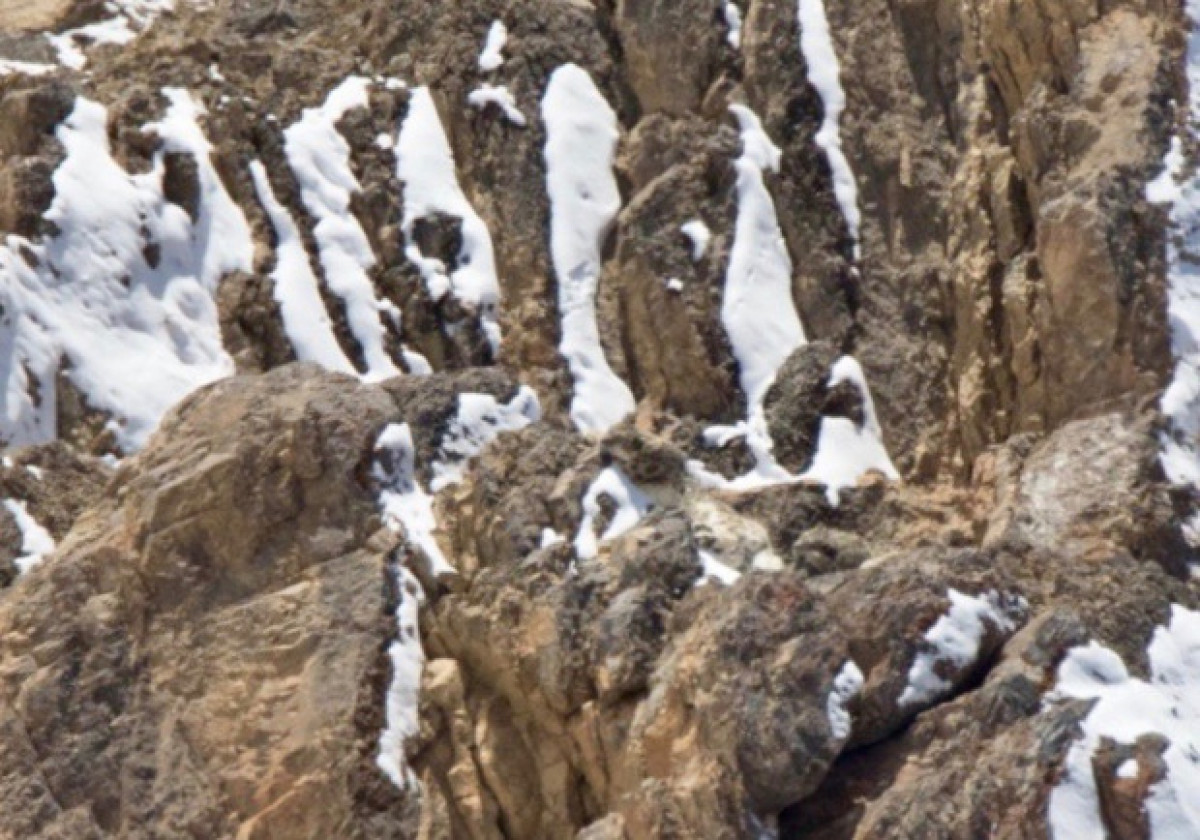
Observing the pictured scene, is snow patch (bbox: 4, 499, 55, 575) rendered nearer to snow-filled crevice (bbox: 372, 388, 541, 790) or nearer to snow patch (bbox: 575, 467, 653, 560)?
snow-filled crevice (bbox: 372, 388, 541, 790)

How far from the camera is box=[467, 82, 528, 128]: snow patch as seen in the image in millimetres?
28812

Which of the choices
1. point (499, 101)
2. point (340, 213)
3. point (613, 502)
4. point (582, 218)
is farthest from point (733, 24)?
point (613, 502)

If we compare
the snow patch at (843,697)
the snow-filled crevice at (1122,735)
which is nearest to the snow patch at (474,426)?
the snow patch at (843,697)

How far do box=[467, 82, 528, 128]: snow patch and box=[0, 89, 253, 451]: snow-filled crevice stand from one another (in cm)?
283

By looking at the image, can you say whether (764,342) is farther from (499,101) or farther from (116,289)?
(116,289)

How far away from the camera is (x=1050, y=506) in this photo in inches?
866

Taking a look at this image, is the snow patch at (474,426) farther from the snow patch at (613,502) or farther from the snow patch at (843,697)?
the snow patch at (843,697)

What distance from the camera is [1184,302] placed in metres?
23.3

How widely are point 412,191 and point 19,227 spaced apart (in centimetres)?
412

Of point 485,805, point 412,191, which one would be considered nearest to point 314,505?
point 485,805

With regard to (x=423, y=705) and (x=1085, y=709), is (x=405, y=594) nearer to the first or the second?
(x=423, y=705)

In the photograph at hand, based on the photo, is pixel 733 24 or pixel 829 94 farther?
pixel 733 24

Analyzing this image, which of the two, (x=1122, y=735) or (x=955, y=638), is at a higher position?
(x=955, y=638)

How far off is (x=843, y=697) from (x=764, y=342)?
8555mm
